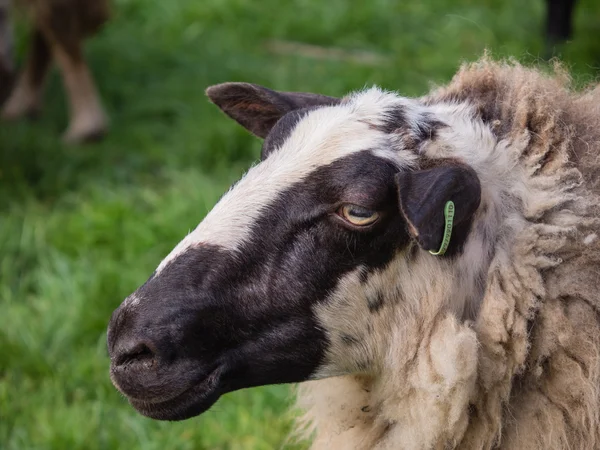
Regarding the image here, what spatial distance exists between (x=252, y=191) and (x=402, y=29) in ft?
18.9

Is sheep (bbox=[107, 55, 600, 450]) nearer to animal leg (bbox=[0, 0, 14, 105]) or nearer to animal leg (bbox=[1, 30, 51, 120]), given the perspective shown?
animal leg (bbox=[0, 0, 14, 105])

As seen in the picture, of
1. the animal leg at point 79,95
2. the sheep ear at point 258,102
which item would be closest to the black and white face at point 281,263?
the sheep ear at point 258,102

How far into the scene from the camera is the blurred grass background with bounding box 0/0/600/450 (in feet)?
11.4

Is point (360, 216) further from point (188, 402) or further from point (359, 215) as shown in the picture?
point (188, 402)

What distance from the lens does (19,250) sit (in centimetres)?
469

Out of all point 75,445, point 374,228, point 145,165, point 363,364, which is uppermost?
point 374,228

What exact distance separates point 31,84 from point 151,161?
1298mm

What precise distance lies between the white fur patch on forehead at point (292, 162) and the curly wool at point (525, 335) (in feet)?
1.16

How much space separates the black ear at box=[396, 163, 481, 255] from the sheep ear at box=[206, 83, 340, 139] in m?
0.56

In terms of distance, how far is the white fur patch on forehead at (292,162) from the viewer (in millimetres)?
2217

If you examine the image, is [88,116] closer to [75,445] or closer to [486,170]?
[75,445]

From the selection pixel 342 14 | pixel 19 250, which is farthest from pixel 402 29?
pixel 19 250

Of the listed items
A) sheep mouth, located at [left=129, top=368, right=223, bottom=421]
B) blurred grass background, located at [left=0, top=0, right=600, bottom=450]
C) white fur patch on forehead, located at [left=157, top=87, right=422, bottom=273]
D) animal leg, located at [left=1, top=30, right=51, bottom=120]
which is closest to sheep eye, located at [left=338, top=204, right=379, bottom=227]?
white fur patch on forehead, located at [left=157, top=87, right=422, bottom=273]

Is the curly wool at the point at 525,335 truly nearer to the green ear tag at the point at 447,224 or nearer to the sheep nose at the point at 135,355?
the green ear tag at the point at 447,224
